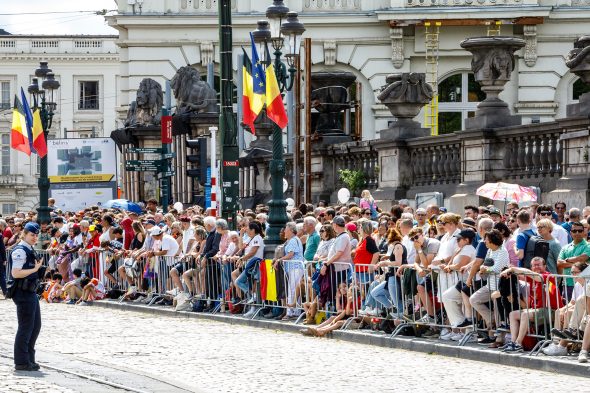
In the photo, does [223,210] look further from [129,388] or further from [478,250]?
[129,388]

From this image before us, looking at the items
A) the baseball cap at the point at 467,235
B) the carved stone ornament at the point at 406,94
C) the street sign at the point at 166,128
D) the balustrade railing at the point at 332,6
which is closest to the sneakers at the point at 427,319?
the baseball cap at the point at 467,235

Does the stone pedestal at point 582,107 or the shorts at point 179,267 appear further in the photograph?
the shorts at point 179,267

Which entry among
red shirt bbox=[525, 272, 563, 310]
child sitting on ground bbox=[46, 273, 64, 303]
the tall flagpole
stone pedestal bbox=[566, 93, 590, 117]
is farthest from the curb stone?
child sitting on ground bbox=[46, 273, 64, 303]

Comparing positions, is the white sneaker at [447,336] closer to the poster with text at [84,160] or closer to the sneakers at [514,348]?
the sneakers at [514,348]

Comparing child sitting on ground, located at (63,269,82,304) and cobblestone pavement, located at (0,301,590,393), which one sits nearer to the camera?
cobblestone pavement, located at (0,301,590,393)

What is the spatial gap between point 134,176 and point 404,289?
2845cm

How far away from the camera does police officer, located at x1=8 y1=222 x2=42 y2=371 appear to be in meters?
17.7

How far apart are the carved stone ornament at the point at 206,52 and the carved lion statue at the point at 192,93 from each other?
49.9 ft

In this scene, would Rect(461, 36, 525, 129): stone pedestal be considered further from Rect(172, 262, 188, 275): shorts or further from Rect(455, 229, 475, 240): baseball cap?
Rect(455, 229, 475, 240): baseball cap

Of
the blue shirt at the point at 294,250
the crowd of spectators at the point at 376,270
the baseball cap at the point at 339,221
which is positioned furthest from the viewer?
the blue shirt at the point at 294,250

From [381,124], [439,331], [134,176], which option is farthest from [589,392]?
[381,124]

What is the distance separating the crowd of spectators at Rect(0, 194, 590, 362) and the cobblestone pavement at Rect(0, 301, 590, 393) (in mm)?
577

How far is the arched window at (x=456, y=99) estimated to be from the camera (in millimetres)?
59594

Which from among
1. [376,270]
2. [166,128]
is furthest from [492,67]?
[166,128]
